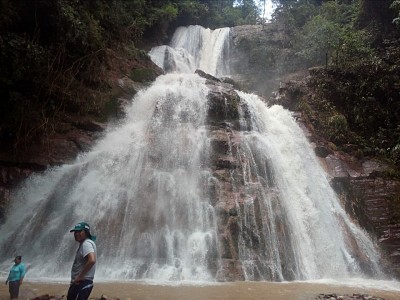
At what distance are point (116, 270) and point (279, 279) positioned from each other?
411 cm

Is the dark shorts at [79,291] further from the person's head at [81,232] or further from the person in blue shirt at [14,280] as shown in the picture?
the person in blue shirt at [14,280]

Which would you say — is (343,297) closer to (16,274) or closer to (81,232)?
(81,232)

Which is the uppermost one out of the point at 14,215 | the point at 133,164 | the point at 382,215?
the point at 133,164

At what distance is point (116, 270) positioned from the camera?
9.36m

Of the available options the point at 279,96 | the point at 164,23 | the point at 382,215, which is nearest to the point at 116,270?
the point at 382,215

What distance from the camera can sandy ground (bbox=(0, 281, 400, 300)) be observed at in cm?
686

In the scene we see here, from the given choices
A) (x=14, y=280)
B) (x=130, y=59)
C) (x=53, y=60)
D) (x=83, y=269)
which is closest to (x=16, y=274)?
(x=14, y=280)

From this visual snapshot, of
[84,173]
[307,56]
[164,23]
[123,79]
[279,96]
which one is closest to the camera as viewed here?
[84,173]

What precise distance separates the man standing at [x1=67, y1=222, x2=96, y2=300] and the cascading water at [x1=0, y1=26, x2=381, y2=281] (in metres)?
4.77

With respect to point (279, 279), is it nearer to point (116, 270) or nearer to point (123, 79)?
point (116, 270)

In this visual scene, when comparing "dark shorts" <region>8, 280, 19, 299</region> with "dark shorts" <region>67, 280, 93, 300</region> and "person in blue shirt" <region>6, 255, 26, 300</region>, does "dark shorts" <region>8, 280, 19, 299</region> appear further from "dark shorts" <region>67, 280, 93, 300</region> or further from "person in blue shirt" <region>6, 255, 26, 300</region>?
"dark shorts" <region>67, 280, 93, 300</region>

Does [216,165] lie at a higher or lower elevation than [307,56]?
lower

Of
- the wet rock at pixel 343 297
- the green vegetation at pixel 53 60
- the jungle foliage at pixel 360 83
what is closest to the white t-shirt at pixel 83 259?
the wet rock at pixel 343 297

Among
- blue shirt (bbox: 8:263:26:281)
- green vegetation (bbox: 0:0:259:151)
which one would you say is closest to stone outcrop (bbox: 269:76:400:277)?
green vegetation (bbox: 0:0:259:151)
